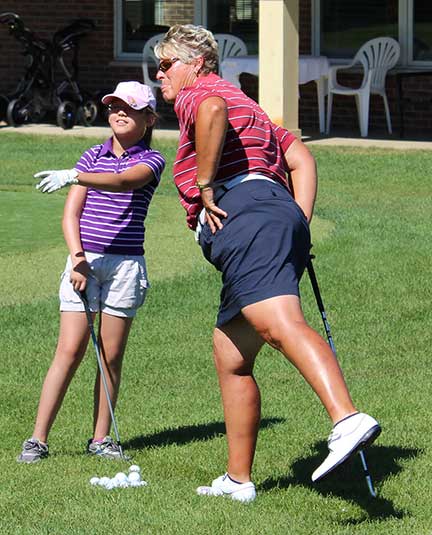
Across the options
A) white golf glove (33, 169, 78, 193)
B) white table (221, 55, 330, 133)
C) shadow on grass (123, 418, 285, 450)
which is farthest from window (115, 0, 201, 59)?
white golf glove (33, 169, 78, 193)

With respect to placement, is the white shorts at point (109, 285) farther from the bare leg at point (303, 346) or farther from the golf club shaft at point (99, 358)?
the bare leg at point (303, 346)

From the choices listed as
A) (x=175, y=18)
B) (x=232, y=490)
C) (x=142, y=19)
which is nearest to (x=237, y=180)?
(x=232, y=490)

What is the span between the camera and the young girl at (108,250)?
5.50m

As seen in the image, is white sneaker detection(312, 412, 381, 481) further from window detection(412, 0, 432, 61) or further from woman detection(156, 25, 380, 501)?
window detection(412, 0, 432, 61)

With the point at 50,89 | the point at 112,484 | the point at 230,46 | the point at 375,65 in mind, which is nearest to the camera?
the point at 112,484

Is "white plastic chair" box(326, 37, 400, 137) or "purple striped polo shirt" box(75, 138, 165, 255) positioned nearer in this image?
"purple striped polo shirt" box(75, 138, 165, 255)

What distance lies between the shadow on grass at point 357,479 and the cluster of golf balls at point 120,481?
0.49 m

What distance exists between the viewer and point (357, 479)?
531 centimetres

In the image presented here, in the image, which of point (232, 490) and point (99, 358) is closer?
point (232, 490)

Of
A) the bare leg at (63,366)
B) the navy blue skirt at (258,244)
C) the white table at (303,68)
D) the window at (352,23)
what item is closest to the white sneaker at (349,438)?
the navy blue skirt at (258,244)

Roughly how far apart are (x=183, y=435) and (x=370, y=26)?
14344 millimetres

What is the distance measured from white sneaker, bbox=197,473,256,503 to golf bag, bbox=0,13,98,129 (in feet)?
47.2

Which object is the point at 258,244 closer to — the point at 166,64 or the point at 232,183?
the point at 232,183

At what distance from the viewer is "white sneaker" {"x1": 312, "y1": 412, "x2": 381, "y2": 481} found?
168 inches
